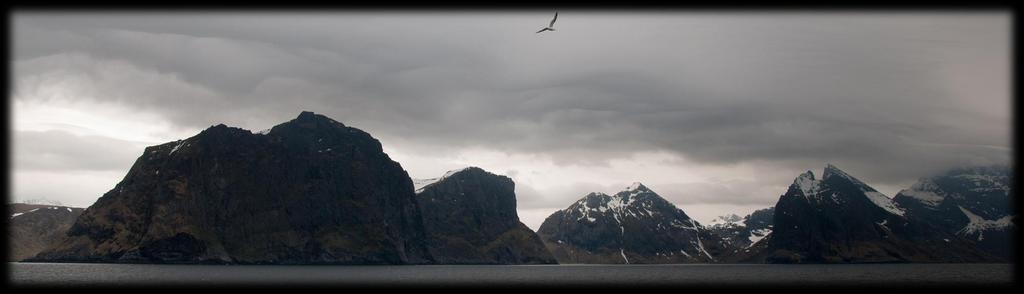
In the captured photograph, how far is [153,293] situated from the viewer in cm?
1026

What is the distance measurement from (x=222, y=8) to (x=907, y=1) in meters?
8.92

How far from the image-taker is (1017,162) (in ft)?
32.1

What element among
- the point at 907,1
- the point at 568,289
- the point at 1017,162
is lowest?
the point at 568,289

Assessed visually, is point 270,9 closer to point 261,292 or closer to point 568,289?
point 261,292

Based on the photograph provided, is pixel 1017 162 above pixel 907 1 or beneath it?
beneath

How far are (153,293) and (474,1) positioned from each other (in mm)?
5600

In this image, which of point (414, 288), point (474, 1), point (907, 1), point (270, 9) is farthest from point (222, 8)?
point (907, 1)

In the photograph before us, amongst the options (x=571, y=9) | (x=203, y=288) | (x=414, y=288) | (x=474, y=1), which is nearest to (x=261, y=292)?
(x=203, y=288)

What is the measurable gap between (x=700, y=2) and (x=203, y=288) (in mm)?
7403

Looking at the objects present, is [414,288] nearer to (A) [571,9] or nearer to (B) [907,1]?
(A) [571,9]

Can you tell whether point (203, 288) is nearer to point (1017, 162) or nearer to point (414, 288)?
point (414, 288)

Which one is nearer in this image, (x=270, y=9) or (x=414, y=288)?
(x=270, y=9)

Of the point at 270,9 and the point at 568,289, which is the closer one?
the point at 270,9

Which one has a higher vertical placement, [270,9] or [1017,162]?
[270,9]
